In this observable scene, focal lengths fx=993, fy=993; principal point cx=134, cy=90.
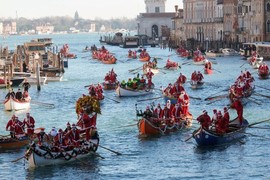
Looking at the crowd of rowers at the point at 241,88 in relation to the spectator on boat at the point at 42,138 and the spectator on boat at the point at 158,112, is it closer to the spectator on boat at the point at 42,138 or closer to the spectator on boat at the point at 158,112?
the spectator on boat at the point at 158,112

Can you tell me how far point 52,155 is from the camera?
127 ft

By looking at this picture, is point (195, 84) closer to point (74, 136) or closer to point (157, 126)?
point (157, 126)

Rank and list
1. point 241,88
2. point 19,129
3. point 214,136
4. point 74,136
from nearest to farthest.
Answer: point 74,136 → point 214,136 → point 19,129 → point 241,88

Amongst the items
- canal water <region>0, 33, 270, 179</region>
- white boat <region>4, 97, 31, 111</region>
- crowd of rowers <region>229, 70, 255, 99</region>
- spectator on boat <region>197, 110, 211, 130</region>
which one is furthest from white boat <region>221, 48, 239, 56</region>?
spectator on boat <region>197, 110, 211, 130</region>

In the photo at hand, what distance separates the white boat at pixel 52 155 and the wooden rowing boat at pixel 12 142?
3.64m

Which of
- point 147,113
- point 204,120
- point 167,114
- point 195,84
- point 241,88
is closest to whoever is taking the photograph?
point 204,120

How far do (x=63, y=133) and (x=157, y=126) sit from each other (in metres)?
8.04

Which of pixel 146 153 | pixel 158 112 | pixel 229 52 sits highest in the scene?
pixel 158 112

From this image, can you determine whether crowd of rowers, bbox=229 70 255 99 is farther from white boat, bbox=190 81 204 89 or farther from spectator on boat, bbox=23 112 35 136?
spectator on boat, bbox=23 112 35 136

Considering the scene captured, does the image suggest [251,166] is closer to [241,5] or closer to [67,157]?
[67,157]

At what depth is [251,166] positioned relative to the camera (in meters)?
39.2

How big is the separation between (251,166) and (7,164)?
9778mm

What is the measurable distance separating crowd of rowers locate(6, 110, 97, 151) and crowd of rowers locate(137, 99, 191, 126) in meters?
3.30

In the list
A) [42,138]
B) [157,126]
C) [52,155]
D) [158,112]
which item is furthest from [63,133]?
[158,112]
